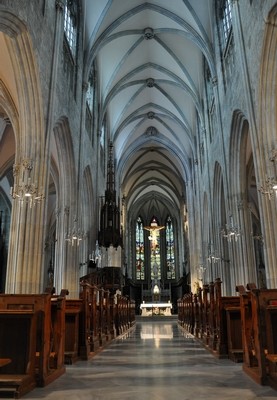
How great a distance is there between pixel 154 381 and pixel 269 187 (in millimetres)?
6295

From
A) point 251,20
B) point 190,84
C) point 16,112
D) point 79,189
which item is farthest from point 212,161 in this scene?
point 16,112

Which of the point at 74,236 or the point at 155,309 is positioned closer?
the point at 74,236

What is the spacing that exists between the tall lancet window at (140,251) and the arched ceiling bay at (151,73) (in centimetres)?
1130

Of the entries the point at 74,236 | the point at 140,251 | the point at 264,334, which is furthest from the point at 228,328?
the point at 140,251

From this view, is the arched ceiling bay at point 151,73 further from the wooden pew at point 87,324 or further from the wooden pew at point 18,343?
the wooden pew at point 18,343

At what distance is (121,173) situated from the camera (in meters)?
32.4

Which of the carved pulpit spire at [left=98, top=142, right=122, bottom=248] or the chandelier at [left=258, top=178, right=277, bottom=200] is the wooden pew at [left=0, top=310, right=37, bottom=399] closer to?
the chandelier at [left=258, top=178, right=277, bottom=200]

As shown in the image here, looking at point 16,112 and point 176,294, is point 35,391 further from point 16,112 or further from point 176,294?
point 176,294

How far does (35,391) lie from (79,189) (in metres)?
12.4

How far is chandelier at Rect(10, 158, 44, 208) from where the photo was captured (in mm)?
10156

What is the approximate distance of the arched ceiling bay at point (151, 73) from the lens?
18547mm

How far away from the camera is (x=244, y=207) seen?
48.6 ft

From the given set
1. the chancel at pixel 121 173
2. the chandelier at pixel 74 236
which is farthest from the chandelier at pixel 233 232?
the chandelier at pixel 74 236

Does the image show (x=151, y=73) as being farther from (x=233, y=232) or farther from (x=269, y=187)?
(x=269, y=187)
